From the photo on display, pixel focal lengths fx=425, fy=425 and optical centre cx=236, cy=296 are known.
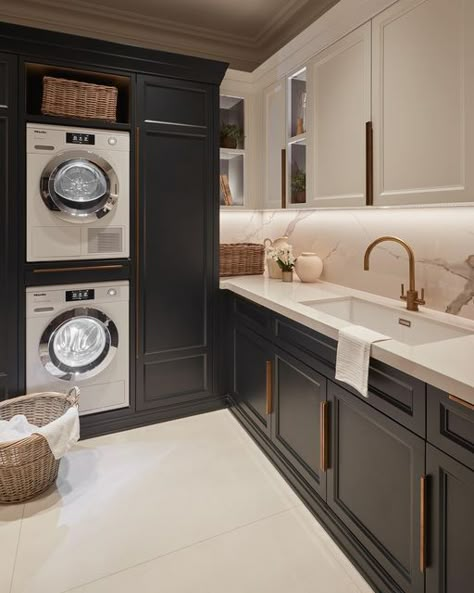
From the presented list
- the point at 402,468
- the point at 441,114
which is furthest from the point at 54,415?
the point at 441,114

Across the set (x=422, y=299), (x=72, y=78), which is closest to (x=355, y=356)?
(x=422, y=299)

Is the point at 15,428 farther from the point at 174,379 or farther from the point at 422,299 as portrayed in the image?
the point at 422,299

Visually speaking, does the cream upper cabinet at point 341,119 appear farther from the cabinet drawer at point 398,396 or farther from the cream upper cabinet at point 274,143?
the cabinet drawer at point 398,396

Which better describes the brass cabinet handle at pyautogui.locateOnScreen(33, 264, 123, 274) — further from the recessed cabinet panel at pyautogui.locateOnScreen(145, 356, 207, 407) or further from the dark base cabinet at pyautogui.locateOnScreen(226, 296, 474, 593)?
the dark base cabinet at pyautogui.locateOnScreen(226, 296, 474, 593)

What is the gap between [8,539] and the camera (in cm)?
187

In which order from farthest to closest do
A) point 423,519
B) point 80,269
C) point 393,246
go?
point 80,269, point 393,246, point 423,519

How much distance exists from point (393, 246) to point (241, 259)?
4.12 ft

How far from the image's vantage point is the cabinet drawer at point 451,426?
119 cm

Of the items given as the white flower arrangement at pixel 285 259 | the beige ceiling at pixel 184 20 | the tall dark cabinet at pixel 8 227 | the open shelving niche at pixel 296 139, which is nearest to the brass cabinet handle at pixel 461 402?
the open shelving niche at pixel 296 139

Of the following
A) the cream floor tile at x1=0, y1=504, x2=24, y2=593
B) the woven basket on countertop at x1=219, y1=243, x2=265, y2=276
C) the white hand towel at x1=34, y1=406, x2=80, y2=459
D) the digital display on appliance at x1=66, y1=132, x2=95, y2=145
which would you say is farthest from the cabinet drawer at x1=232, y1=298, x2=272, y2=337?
the cream floor tile at x1=0, y1=504, x2=24, y2=593

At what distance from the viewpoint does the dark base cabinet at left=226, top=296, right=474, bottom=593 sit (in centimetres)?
125

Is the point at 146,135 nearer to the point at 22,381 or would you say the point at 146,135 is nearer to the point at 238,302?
the point at 238,302

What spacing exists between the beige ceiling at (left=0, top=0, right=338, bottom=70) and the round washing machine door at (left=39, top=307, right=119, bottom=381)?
2061mm

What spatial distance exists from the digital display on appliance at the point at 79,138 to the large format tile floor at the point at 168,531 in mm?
1870
